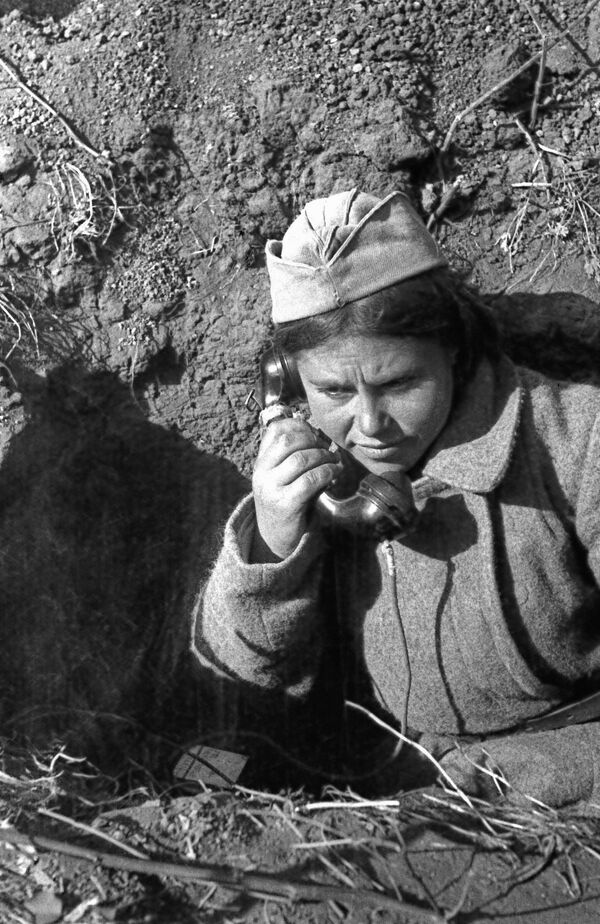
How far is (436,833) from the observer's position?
2.55 metres

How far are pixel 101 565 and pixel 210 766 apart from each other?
81 cm

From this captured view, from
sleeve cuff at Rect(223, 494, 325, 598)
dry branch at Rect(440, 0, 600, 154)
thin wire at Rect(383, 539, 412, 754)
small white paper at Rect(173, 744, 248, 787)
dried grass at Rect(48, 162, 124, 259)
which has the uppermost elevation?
dried grass at Rect(48, 162, 124, 259)

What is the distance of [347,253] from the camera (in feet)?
9.36

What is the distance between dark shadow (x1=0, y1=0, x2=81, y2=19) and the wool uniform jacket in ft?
7.65

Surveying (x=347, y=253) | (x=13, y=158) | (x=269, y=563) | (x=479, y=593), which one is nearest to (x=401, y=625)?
(x=479, y=593)

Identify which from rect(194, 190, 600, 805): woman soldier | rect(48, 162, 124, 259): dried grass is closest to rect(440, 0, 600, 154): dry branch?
rect(194, 190, 600, 805): woman soldier

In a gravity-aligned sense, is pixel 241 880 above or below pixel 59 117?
below

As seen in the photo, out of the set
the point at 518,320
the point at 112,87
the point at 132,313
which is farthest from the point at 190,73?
the point at 518,320

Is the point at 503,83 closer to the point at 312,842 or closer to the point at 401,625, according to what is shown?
the point at 401,625

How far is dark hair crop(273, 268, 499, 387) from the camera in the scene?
2875 millimetres

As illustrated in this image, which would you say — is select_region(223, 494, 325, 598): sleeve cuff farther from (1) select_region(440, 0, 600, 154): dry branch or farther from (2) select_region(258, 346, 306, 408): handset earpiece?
(1) select_region(440, 0, 600, 154): dry branch

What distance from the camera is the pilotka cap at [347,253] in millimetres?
2857

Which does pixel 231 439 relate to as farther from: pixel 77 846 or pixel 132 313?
pixel 77 846

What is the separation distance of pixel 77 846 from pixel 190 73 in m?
2.89
